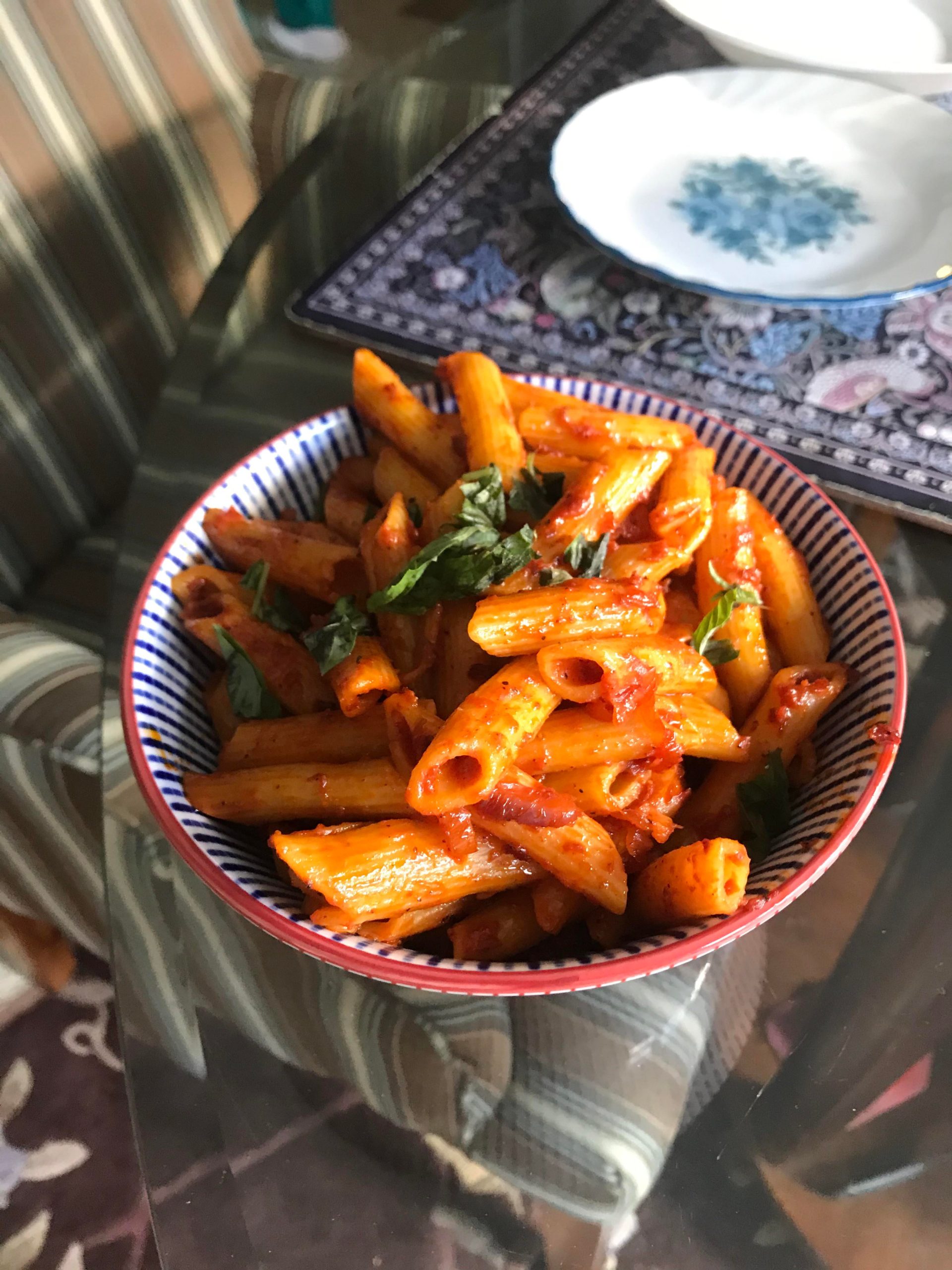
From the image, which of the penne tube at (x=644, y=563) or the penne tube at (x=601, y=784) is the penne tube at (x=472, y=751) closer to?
the penne tube at (x=601, y=784)

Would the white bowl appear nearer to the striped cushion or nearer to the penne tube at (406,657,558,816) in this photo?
the striped cushion

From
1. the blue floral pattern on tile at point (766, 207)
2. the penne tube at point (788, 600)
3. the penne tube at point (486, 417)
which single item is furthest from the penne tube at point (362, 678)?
the blue floral pattern on tile at point (766, 207)

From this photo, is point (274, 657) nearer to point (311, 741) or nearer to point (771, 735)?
point (311, 741)

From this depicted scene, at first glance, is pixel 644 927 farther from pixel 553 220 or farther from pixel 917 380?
pixel 553 220

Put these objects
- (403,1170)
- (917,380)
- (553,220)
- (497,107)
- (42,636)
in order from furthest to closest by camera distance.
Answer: (497,107) → (553,220) → (917,380) → (42,636) → (403,1170)

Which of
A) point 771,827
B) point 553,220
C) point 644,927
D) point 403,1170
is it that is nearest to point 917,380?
point 553,220
